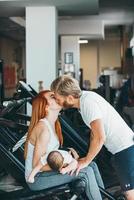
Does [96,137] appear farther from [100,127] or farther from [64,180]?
[64,180]

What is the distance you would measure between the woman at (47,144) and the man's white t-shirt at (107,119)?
7.7 inches

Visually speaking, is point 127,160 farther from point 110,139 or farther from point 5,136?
point 5,136

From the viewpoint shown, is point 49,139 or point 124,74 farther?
point 124,74

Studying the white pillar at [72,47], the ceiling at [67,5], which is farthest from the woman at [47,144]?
the white pillar at [72,47]

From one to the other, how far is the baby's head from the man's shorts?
0.47 m

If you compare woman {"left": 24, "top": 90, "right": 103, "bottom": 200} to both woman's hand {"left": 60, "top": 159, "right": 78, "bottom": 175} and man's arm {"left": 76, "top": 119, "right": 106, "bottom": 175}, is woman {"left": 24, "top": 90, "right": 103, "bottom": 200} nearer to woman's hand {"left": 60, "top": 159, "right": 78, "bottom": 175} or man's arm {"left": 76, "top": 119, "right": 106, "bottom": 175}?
woman's hand {"left": 60, "top": 159, "right": 78, "bottom": 175}

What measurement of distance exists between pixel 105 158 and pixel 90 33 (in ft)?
26.8

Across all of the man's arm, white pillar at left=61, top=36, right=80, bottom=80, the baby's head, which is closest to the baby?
the baby's head

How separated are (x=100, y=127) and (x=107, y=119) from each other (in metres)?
0.14

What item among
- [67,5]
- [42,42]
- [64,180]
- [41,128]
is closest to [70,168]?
[64,180]

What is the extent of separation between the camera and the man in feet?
9.39

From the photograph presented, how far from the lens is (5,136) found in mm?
4051

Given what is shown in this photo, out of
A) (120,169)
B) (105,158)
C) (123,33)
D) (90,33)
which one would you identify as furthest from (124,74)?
(120,169)

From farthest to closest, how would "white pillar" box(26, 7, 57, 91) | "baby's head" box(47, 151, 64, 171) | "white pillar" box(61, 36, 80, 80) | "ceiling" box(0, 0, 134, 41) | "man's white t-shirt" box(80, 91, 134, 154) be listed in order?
"white pillar" box(61, 36, 80, 80)
"white pillar" box(26, 7, 57, 91)
"ceiling" box(0, 0, 134, 41)
"man's white t-shirt" box(80, 91, 134, 154)
"baby's head" box(47, 151, 64, 171)
